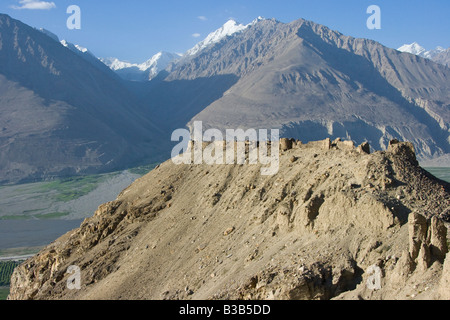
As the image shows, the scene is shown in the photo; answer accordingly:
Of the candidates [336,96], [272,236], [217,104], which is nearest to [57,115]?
[217,104]

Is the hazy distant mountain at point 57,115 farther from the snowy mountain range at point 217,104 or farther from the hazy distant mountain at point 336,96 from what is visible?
Result: the hazy distant mountain at point 336,96

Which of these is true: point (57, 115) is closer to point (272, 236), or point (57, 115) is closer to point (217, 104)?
point (217, 104)

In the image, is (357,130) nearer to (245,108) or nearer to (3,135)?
(245,108)

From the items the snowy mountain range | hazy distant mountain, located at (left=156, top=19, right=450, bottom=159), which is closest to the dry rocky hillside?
the snowy mountain range

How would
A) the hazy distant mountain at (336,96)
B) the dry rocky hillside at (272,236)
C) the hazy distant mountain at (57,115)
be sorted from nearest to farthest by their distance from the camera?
the dry rocky hillside at (272,236), the hazy distant mountain at (57,115), the hazy distant mountain at (336,96)

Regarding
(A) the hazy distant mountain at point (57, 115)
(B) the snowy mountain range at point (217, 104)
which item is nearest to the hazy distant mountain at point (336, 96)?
(B) the snowy mountain range at point (217, 104)
